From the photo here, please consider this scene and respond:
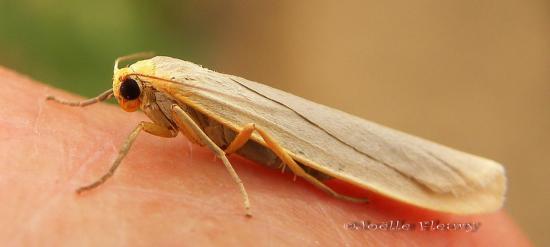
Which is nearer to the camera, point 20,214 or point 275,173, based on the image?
point 20,214

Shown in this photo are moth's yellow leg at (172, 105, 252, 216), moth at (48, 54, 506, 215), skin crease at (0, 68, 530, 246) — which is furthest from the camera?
moth at (48, 54, 506, 215)

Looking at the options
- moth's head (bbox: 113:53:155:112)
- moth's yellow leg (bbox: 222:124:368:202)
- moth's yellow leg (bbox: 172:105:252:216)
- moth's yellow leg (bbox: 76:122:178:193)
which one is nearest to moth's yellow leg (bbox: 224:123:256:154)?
moth's yellow leg (bbox: 222:124:368:202)

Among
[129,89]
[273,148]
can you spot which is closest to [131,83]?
[129,89]

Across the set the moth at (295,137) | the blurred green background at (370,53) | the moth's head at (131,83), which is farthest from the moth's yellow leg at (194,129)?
the blurred green background at (370,53)

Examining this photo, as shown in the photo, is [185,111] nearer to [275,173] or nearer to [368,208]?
[275,173]

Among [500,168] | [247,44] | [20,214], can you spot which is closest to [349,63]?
Result: [247,44]

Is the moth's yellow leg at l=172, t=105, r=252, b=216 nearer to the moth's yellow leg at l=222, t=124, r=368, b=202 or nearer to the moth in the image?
the moth

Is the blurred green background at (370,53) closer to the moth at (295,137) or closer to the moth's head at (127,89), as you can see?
the moth's head at (127,89)
